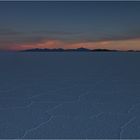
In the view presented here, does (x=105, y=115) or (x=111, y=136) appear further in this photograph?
(x=105, y=115)

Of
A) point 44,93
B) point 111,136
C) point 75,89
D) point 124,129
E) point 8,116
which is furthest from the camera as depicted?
point 75,89

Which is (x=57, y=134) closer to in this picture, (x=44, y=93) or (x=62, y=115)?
(x=62, y=115)

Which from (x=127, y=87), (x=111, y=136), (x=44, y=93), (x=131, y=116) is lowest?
(x=111, y=136)

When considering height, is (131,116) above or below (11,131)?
above

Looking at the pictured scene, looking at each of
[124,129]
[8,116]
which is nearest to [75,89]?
[8,116]

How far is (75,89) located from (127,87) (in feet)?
2.14

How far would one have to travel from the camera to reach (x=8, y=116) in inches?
98.7

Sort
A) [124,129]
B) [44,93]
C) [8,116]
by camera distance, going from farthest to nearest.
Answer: [44,93], [8,116], [124,129]

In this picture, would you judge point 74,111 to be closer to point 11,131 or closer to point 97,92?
point 11,131

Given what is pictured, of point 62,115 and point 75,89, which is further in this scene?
point 75,89

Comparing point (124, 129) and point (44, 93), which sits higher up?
point (44, 93)

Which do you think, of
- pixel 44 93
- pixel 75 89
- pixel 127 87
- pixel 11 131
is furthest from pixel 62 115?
pixel 127 87

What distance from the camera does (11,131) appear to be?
6.98 feet

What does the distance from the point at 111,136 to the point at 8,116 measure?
85 centimetres
